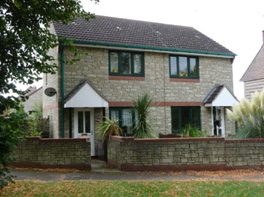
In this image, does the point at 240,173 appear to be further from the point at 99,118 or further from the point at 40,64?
the point at 40,64

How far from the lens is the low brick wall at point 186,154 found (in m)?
10.6

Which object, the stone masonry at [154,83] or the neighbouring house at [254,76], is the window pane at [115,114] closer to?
the stone masonry at [154,83]

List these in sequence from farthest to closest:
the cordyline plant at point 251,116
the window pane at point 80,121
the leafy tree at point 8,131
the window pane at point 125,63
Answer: the window pane at point 125,63
the window pane at point 80,121
the cordyline plant at point 251,116
the leafy tree at point 8,131

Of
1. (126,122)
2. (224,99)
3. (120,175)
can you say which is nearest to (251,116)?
(120,175)

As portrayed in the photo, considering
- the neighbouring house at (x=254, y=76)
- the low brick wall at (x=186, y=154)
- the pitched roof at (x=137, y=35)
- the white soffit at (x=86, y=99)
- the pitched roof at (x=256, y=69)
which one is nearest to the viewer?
the low brick wall at (x=186, y=154)

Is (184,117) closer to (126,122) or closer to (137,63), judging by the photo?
(126,122)

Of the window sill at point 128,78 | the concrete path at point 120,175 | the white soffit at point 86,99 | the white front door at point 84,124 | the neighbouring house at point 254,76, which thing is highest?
the neighbouring house at point 254,76

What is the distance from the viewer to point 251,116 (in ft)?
35.6

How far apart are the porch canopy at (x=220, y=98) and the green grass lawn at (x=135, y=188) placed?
779 centimetres

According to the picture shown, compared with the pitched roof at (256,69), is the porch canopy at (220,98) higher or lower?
lower

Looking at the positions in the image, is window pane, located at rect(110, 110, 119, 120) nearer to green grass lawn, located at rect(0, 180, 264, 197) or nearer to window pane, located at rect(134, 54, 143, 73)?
window pane, located at rect(134, 54, 143, 73)

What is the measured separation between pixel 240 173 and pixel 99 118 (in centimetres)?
667

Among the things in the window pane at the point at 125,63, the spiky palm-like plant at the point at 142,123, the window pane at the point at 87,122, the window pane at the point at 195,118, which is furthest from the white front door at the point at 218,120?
the window pane at the point at 87,122

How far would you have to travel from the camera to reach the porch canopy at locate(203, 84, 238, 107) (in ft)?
52.5
